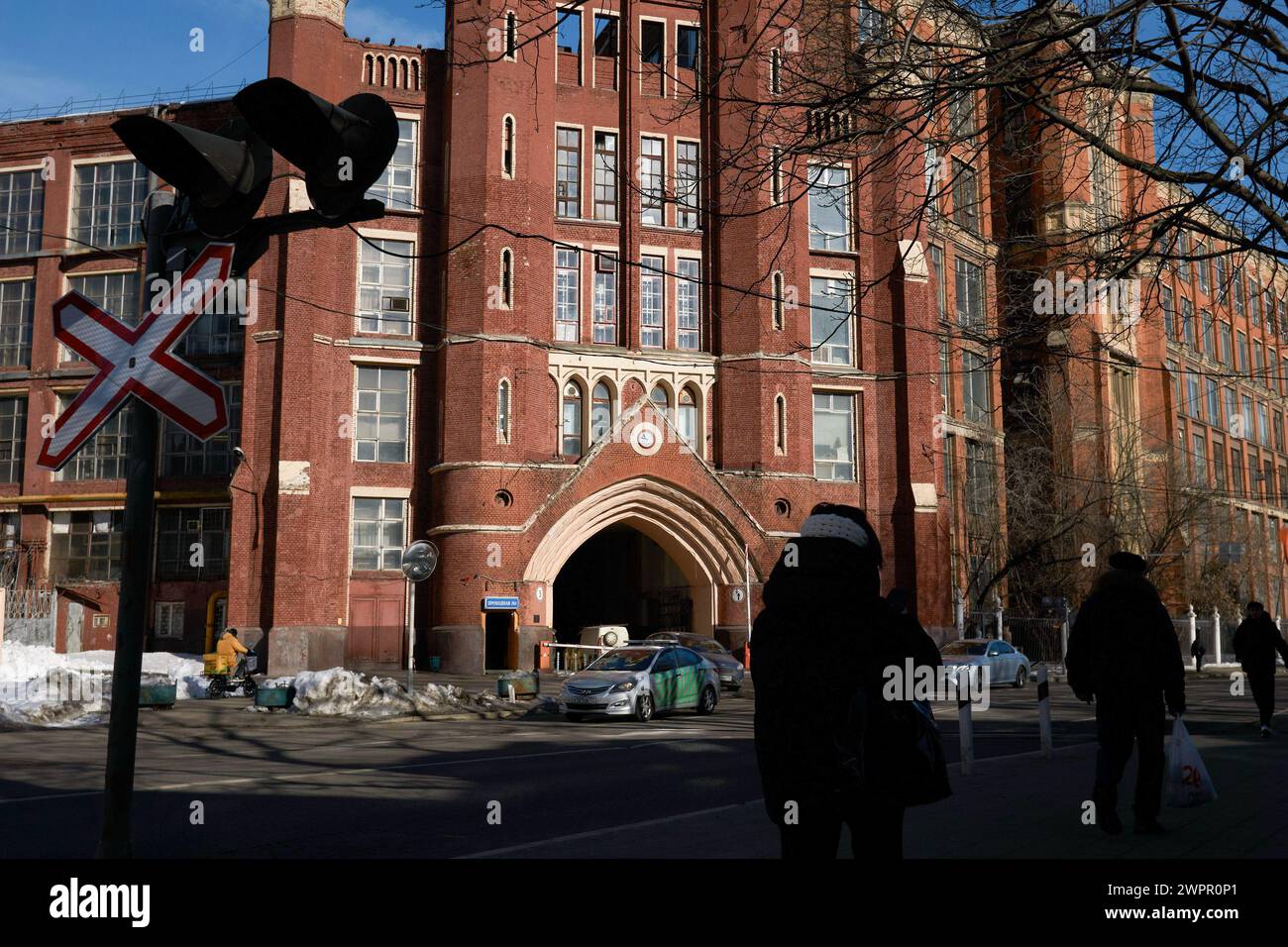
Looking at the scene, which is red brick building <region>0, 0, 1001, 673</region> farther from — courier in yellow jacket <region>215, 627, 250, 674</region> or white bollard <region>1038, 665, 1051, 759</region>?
white bollard <region>1038, 665, 1051, 759</region>

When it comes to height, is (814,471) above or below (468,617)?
above

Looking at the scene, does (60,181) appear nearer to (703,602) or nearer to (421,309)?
(421,309)

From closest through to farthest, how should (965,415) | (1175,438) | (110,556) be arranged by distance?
(110,556), (965,415), (1175,438)

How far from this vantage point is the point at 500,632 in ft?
120

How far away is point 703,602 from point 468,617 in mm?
7801

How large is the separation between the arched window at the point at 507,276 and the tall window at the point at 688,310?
5861 mm

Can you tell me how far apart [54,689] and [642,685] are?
1096cm

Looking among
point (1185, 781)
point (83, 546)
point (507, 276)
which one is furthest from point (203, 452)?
point (1185, 781)

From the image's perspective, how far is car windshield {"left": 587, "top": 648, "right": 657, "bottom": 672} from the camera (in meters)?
22.0

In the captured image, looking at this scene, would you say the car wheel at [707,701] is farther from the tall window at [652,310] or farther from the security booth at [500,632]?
the tall window at [652,310]

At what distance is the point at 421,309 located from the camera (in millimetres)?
38625

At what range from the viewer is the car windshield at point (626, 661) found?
2200 centimetres
